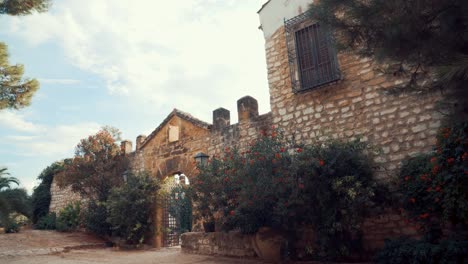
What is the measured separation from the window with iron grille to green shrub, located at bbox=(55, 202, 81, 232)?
9.67 metres

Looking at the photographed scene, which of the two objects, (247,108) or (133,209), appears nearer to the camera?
(247,108)

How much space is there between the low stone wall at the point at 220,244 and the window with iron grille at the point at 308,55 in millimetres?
3448

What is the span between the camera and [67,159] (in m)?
14.5

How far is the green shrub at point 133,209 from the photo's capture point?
9297 millimetres

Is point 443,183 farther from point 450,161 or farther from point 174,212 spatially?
point 174,212

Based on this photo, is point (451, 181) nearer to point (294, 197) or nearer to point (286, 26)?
point (294, 197)

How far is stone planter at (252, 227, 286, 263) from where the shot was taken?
19.2ft

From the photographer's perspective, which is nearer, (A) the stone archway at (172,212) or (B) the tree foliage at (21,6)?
(B) the tree foliage at (21,6)

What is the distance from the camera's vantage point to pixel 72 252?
28.2 ft

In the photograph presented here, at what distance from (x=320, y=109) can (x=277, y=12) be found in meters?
2.84

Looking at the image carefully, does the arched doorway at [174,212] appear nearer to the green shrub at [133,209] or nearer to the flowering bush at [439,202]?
the green shrub at [133,209]

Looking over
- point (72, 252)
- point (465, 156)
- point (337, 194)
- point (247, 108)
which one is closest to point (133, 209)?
point (72, 252)

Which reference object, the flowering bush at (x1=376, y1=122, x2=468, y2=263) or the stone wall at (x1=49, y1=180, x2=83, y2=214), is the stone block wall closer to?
the flowering bush at (x1=376, y1=122, x2=468, y2=263)

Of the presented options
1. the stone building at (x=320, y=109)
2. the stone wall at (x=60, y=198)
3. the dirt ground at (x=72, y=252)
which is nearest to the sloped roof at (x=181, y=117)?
the stone building at (x=320, y=109)
